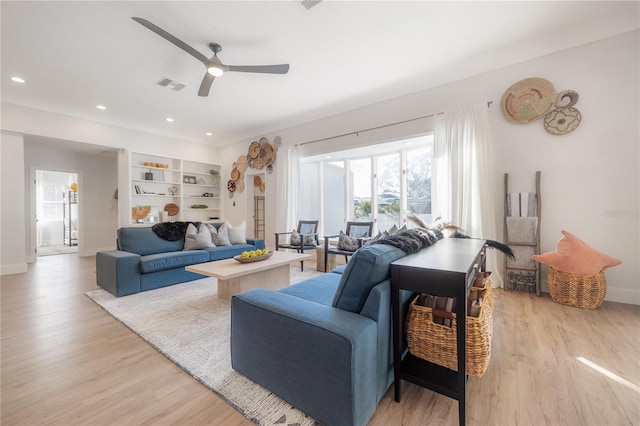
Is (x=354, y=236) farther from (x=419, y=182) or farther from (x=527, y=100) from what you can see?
(x=527, y=100)

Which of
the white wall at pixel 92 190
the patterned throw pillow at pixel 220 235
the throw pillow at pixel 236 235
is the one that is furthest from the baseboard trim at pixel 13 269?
the throw pillow at pixel 236 235

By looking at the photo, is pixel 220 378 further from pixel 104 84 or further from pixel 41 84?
pixel 41 84

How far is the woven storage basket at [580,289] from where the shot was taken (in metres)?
2.48

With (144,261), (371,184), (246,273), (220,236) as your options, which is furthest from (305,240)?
(144,261)

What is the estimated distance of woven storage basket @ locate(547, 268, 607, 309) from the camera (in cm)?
248

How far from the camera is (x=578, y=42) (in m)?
2.74

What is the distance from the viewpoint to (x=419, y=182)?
425 centimetres

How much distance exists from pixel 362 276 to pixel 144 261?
3048mm

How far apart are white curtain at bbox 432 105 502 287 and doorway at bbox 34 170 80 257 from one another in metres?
9.29

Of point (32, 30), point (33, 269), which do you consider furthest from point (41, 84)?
point (33, 269)

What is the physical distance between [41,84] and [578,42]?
22.1ft

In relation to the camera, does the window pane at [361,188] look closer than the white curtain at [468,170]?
No

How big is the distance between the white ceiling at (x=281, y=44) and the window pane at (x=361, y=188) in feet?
4.22

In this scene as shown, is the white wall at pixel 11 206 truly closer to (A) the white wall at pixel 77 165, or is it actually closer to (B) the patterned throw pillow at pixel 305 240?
(A) the white wall at pixel 77 165
